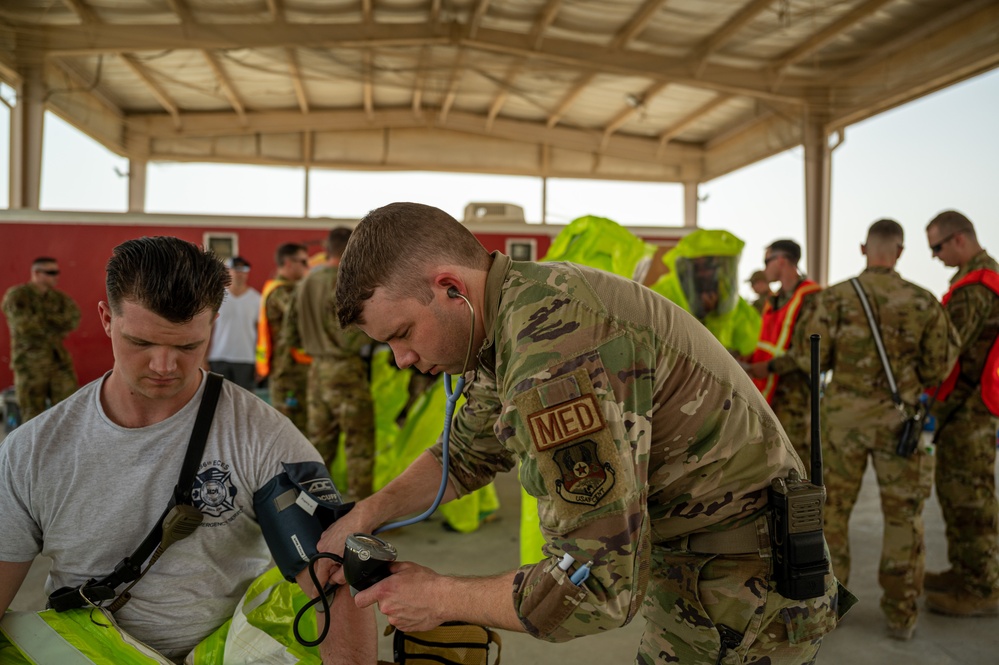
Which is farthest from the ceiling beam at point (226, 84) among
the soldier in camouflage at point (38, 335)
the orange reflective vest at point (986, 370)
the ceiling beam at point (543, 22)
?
the orange reflective vest at point (986, 370)

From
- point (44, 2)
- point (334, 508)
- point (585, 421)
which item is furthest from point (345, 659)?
point (44, 2)

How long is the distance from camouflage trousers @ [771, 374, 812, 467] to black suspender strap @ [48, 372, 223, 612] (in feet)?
10.4

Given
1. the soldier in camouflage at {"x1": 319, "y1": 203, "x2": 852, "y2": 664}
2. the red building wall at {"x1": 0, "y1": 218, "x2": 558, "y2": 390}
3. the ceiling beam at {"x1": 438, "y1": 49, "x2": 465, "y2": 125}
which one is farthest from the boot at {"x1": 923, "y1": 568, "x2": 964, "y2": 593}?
the ceiling beam at {"x1": 438, "y1": 49, "x2": 465, "y2": 125}

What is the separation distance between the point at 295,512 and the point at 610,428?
79cm

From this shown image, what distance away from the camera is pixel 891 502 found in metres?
2.99

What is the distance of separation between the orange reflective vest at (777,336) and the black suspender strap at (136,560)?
279 cm

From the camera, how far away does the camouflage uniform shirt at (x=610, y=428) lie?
1.00 meters

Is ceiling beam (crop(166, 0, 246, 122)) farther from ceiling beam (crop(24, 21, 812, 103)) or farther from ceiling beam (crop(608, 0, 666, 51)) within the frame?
ceiling beam (crop(608, 0, 666, 51))

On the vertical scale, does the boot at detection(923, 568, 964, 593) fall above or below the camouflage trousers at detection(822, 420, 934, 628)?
below

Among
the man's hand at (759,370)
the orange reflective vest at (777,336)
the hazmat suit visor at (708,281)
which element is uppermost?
the hazmat suit visor at (708,281)

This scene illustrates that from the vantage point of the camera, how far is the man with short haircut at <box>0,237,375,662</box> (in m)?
1.51

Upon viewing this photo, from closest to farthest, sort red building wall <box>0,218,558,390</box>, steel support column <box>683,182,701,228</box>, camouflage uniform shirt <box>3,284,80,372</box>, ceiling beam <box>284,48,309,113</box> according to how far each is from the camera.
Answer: camouflage uniform shirt <box>3,284,80,372</box> < red building wall <box>0,218,558,390</box> < ceiling beam <box>284,48,309,113</box> < steel support column <box>683,182,701,228</box>

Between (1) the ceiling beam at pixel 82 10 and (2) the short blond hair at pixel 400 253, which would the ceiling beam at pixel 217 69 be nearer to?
(1) the ceiling beam at pixel 82 10

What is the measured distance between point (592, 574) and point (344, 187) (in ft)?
46.6
